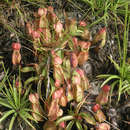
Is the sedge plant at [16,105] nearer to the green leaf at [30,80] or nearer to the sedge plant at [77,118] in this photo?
the green leaf at [30,80]

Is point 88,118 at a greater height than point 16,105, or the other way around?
point 16,105

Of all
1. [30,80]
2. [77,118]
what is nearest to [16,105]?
[30,80]

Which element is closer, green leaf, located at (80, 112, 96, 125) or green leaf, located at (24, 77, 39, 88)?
green leaf, located at (80, 112, 96, 125)

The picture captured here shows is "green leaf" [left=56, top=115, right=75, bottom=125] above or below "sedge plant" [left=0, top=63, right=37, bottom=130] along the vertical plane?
below

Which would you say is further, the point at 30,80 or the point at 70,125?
the point at 30,80

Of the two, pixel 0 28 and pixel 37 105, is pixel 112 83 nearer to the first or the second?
pixel 37 105

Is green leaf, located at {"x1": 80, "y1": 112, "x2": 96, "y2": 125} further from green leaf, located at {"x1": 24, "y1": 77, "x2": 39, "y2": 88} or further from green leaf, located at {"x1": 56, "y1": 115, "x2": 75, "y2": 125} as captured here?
→ green leaf, located at {"x1": 24, "y1": 77, "x2": 39, "y2": 88}

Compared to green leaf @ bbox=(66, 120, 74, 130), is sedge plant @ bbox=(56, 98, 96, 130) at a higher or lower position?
higher

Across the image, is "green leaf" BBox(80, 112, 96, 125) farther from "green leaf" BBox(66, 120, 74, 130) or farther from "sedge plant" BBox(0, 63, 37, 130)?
"sedge plant" BBox(0, 63, 37, 130)

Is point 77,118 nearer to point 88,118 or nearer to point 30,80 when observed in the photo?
point 88,118

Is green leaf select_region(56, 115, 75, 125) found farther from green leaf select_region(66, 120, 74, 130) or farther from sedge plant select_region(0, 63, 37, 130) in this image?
sedge plant select_region(0, 63, 37, 130)

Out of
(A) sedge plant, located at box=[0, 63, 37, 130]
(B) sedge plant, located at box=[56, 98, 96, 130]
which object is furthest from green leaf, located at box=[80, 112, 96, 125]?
(A) sedge plant, located at box=[0, 63, 37, 130]

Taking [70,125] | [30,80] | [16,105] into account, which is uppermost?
[30,80]

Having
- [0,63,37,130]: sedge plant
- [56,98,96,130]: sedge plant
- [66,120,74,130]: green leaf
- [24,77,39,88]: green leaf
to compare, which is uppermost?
[24,77,39,88]: green leaf
